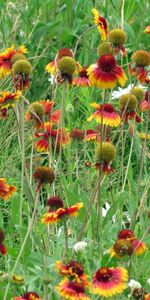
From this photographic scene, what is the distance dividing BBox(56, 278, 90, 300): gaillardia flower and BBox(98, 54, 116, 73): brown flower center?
516 mm

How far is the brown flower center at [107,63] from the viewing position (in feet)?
5.88

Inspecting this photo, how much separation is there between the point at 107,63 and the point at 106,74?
0.04 metres

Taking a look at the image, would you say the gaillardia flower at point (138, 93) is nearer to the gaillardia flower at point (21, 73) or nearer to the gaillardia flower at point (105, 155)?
the gaillardia flower at point (21, 73)

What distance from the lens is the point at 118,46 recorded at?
221 cm

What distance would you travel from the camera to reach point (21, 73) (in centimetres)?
196

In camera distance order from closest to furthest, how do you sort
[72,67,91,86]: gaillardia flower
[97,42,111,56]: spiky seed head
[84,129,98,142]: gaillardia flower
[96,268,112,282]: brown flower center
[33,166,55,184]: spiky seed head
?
[96,268,112,282]: brown flower center → [33,166,55,184]: spiky seed head → [97,42,111,56]: spiky seed head → [84,129,98,142]: gaillardia flower → [72,67,91,86]: gaillardia flower

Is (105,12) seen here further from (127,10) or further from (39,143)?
(39,143)

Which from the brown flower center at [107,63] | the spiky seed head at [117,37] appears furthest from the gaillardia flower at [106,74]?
the spiky seed head at [117,37]

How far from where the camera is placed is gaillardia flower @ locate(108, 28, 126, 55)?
217 cm

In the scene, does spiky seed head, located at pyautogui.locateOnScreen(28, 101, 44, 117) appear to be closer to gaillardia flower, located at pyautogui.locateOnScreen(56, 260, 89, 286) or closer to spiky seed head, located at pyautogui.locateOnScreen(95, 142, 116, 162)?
spiky seed head, located at pyautogui.locateOnScreen(95, 142, 116, 162)

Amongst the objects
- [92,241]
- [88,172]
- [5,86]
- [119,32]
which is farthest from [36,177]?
[5,86]

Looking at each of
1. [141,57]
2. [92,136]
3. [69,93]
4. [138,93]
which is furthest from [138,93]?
[69,93]

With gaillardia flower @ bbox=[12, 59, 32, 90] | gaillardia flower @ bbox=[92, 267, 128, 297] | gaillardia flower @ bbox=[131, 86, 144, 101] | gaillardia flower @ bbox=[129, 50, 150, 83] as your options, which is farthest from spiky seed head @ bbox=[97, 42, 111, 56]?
gaillardia flower @ bbox=[92, 267, 128, 297]

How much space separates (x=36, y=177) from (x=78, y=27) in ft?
7.50
